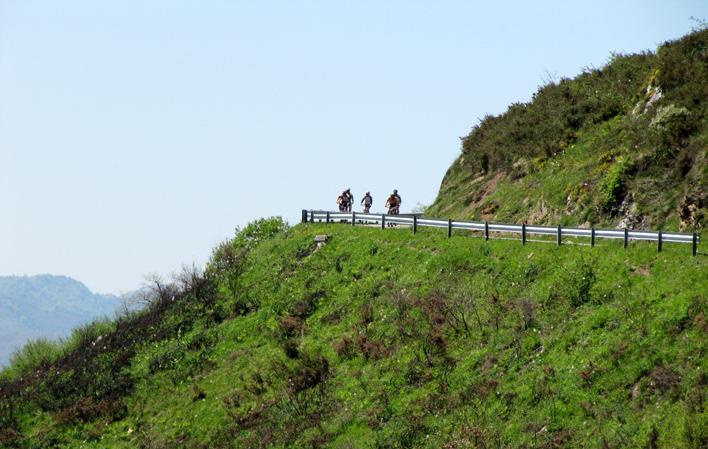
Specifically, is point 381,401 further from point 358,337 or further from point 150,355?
point 150,355

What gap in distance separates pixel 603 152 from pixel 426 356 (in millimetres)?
17631

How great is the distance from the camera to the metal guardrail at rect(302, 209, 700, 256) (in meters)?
34.9

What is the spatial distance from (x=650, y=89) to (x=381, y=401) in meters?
23.7

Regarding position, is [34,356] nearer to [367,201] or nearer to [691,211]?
[367,201]

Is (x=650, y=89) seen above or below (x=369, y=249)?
above

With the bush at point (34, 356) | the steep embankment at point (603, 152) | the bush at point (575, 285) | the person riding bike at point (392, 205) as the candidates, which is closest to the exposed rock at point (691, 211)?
the steep embankment at point (603, 152)

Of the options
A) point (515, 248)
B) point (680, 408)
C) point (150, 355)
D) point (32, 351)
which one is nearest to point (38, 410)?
point (150, 355)

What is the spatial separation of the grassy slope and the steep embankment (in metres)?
5.62

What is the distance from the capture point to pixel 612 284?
34.5 metres

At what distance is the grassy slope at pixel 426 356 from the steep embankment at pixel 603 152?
562cm

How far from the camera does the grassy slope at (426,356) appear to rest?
96.6 ft

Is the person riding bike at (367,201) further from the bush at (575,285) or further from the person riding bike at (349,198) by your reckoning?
the bush at (575,285)

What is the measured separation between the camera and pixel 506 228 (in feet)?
140

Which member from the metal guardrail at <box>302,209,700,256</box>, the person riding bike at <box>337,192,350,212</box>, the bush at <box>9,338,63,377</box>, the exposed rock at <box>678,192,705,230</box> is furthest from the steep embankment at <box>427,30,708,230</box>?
the bush at <box>9,338,63,377</box>
